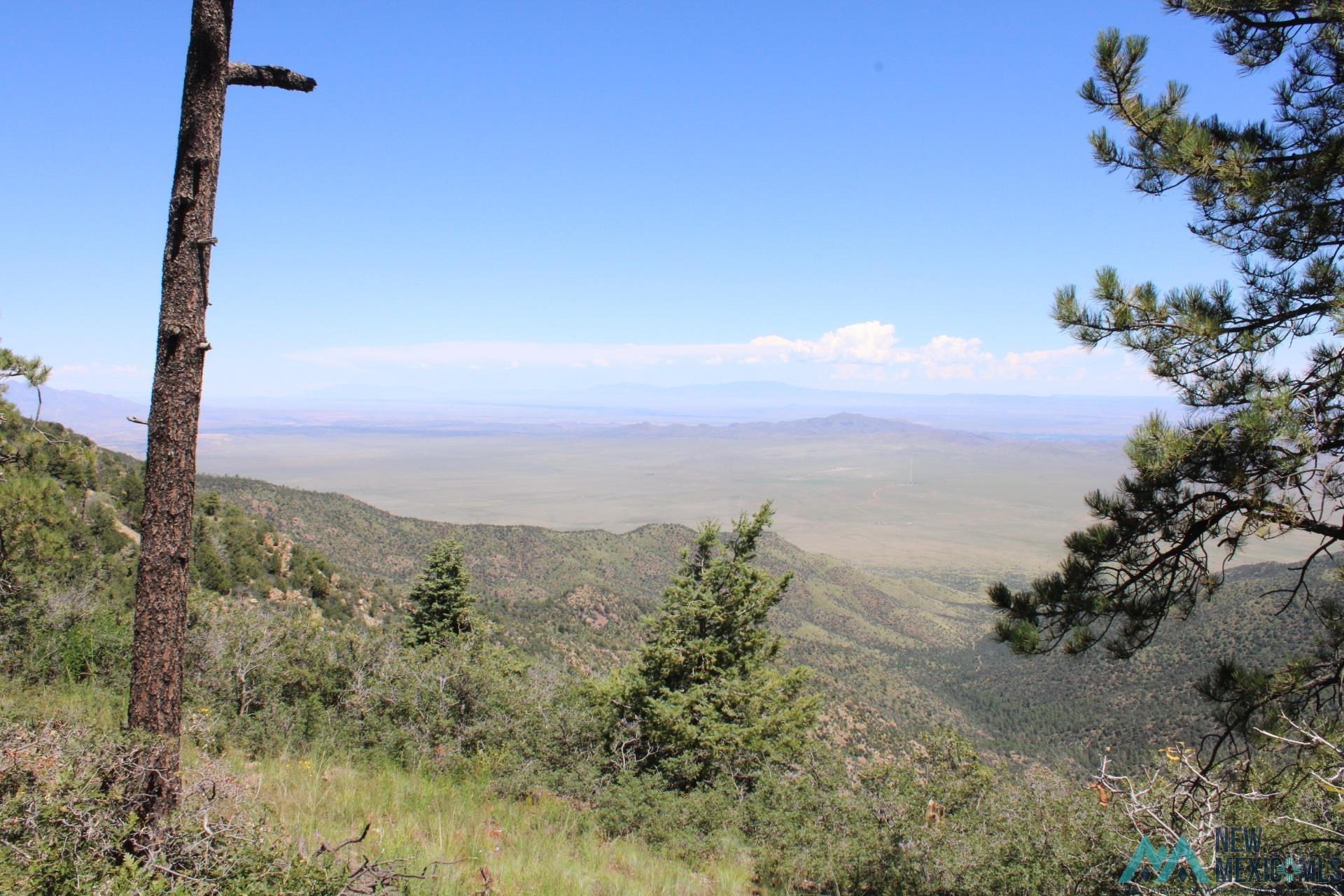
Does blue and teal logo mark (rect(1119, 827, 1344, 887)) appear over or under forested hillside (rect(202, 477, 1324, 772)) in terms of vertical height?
over

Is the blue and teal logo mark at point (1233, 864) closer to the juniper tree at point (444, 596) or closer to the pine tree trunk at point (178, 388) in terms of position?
the pine tree trunk at point (178, 388)

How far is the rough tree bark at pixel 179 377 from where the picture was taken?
10.6 ft

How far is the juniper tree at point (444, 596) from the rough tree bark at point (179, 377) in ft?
47.1

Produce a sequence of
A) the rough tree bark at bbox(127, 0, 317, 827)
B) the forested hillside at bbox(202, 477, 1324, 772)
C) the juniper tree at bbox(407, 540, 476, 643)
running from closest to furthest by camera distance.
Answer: the rough tree bark at bbox(127, 0, 317, 827) < the juniper tree at bbox(407, 540, 476, 643) < the forested hillside at bbox(202, 477, 1324, 772)

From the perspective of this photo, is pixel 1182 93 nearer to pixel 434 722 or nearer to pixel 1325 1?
pixel 1325 1

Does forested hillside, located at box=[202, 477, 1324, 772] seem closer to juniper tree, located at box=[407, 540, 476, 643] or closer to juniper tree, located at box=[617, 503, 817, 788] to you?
juniper tree, located at box=[617, 503, 817, 788]

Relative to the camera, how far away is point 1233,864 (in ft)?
12.2

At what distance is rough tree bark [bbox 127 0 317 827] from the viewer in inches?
128

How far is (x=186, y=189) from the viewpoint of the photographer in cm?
334

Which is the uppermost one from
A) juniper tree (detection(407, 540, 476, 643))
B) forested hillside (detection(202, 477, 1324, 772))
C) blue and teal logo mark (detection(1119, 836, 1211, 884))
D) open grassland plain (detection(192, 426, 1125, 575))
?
blue and teal logo mark (detection(1119, 836, 1211, 884))

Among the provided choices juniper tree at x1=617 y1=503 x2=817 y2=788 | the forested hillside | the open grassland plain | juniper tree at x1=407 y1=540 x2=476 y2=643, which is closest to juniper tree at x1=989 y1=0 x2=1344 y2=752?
the forested hillside

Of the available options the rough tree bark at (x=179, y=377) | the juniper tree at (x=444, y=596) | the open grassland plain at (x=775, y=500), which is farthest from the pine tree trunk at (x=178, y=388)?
the open grassland plain at (x=775, y=500)

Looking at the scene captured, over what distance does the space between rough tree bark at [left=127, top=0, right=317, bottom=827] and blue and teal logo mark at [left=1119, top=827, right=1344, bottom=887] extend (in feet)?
17.4

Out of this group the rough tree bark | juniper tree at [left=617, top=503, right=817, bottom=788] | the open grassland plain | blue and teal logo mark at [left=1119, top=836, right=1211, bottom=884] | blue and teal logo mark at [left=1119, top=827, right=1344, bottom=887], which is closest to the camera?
the rough tree bark
